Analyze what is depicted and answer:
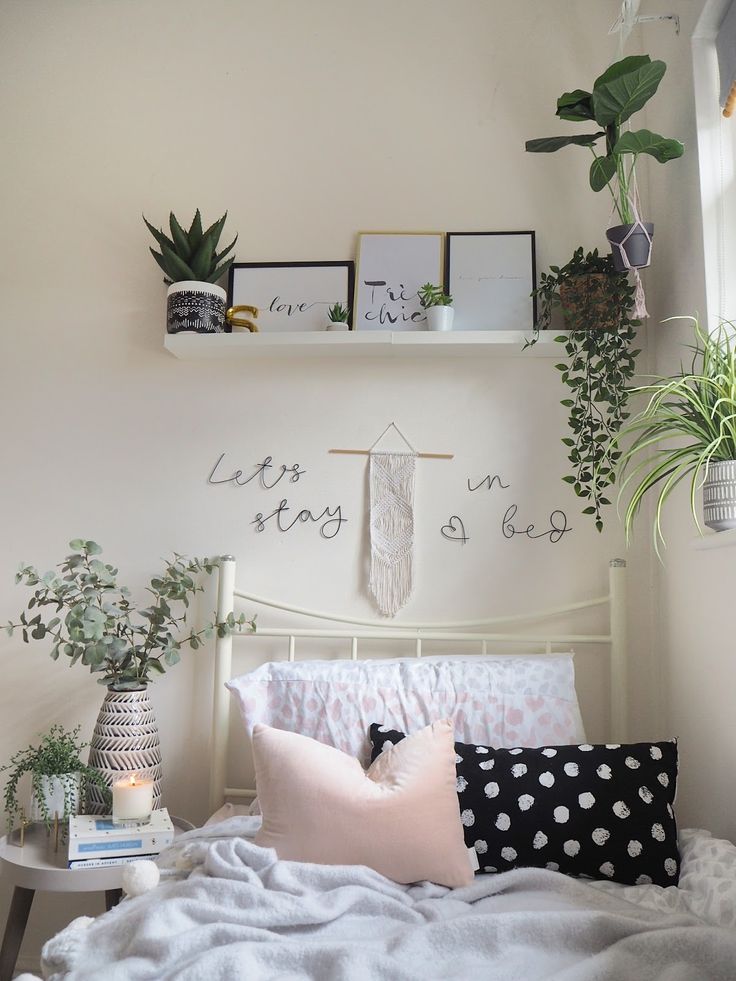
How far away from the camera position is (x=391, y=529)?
2.21m

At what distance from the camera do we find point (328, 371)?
7.54 ft

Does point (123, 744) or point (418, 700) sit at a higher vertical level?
point (418, 700)

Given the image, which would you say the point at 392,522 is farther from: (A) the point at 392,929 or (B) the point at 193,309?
(A) the point at 392,929

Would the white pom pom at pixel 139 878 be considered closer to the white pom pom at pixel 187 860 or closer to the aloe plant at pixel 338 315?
the white pom pom at pixel 187 860

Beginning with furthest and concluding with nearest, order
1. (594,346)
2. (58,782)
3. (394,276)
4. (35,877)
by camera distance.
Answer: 1. (394,276)
2. (594,346)
3. (58,782)
4. (35,877)

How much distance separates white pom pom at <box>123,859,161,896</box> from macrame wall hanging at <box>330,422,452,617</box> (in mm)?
870

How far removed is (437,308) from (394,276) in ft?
0.66

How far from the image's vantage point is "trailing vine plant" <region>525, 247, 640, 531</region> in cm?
200

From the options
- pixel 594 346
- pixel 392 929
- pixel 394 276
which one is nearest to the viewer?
pixel 392 929

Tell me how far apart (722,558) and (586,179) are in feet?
3.62

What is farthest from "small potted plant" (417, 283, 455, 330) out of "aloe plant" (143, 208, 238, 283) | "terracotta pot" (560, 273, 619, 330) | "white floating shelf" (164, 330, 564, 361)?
"aloe plant" (143, 208, 238, 283)

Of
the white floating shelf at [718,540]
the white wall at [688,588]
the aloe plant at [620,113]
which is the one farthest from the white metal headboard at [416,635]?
the aloe plant at [620,113]

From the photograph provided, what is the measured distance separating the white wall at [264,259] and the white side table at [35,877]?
0.38 m

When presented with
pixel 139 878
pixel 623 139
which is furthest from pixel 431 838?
pixel 623 139
